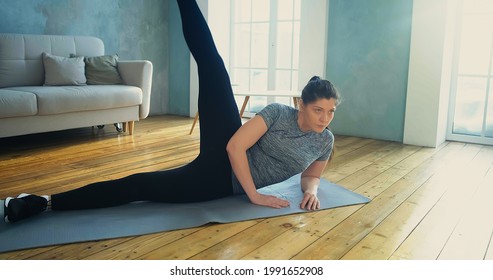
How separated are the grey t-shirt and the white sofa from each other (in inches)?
79.5

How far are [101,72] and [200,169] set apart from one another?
2.50 m

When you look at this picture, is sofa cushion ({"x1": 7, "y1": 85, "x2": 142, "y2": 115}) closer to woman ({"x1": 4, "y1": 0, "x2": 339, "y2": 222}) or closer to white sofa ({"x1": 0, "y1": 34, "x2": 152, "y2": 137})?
white sofa ({"x1": 0, "y1": 34, "x2": 152, "y2": 137})

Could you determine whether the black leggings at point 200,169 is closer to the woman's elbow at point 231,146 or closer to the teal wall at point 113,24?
the woman's elbow at point 231,146

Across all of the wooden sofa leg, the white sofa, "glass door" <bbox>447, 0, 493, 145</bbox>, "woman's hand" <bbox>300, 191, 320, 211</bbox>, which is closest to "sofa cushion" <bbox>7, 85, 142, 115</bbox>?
the white sofa

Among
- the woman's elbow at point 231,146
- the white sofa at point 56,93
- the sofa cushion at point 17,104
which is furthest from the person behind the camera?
the white sofa at point 56,93

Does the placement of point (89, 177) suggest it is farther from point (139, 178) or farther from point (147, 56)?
point (147, 56)

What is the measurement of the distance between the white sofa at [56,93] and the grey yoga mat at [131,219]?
159 cm

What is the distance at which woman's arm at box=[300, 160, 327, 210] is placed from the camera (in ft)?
7.07

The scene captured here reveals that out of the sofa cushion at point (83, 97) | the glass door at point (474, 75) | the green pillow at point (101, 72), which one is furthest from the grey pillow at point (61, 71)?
the glass door at point (474, 75)

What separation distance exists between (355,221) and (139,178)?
101cm

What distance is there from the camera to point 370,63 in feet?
13.4

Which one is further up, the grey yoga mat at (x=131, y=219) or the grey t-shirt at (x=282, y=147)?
the grey t-shirt at (x=282, y=147)

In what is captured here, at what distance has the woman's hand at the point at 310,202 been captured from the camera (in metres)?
2.15
